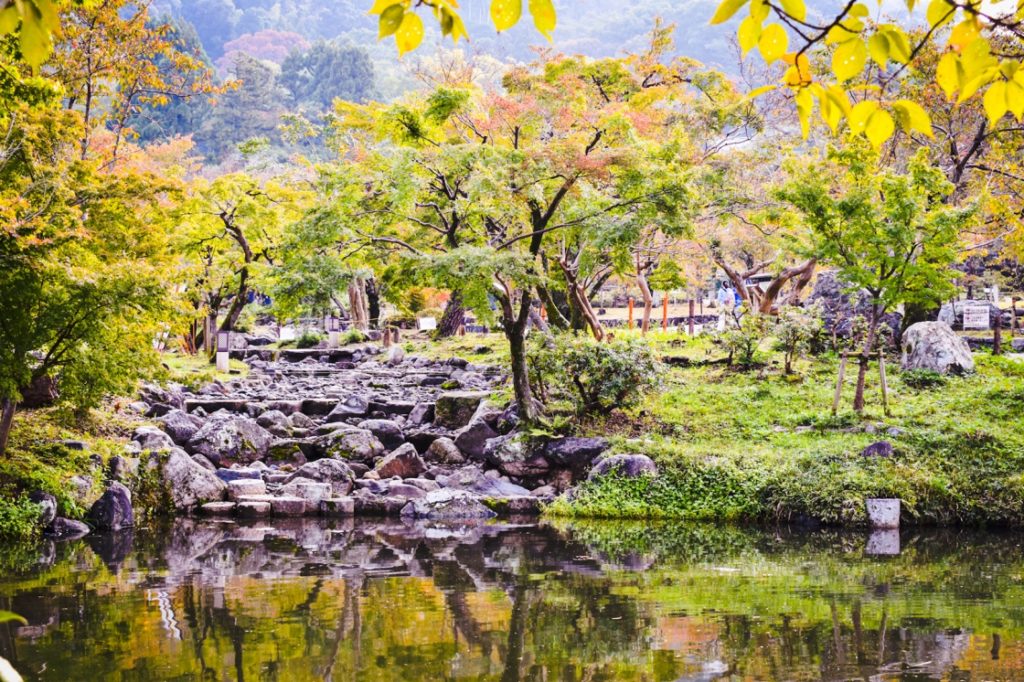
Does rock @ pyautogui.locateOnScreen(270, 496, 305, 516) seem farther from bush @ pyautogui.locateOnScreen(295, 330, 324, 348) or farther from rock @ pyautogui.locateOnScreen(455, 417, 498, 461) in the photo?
bush @ pyautogui.locateOnScreen(295, 330, 324, 348)

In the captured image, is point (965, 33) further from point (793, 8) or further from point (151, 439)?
point (151, 439)

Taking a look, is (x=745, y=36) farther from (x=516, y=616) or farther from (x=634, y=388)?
(x=634, y=388)

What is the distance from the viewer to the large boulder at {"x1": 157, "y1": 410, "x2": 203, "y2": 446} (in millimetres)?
13520

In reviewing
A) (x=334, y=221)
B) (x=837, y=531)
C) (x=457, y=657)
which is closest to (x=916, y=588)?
(x=837, y=531)

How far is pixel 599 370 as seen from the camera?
13430 millimetres

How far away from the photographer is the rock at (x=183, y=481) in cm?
1155

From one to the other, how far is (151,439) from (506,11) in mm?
11534

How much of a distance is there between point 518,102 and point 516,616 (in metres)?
13.3

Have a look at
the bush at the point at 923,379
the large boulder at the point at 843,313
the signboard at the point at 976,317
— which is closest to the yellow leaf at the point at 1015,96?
the bush at the point at 923,379

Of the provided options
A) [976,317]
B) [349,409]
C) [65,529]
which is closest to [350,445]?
[349,409]

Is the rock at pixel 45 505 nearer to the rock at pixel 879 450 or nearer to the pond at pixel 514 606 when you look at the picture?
the pond at pixel 514 606

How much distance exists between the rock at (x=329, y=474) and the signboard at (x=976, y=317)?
66.2 feet

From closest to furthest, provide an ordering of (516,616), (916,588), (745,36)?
(745,36) < (516,616) < (916,588)

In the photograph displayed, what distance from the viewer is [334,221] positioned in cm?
1241
